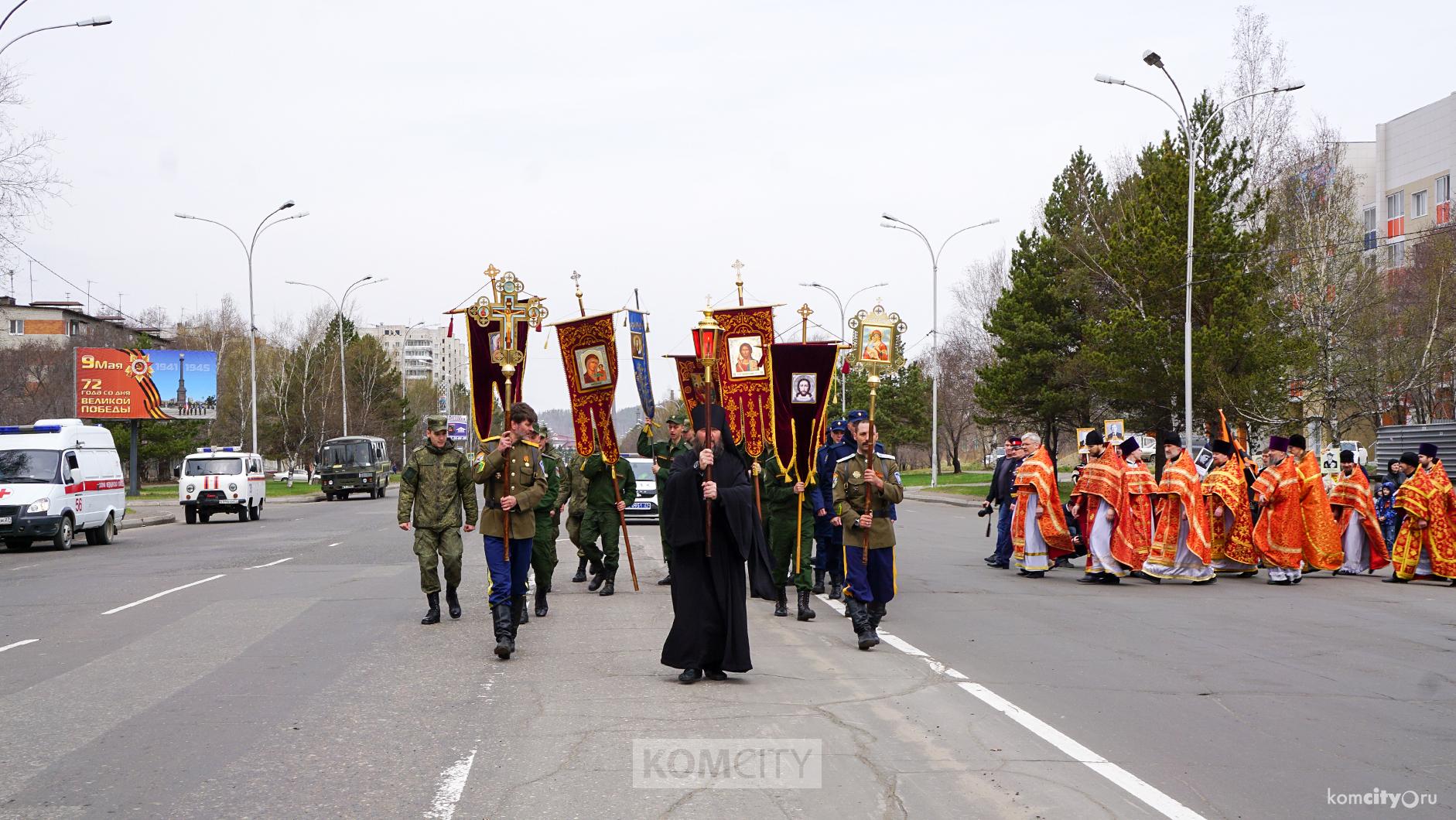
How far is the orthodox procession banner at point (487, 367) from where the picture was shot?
12945mm

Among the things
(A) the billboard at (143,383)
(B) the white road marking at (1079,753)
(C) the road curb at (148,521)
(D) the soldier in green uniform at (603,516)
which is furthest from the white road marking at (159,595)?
(A) the billboard at (143,383)

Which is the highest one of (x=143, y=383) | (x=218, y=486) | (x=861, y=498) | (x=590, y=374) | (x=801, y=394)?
(x=143, y=383)

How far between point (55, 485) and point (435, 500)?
1544 centimetres

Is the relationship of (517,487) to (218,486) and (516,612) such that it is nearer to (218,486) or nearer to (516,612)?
(516,612)

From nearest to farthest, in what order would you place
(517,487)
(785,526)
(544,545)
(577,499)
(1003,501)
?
(517,487) < (544,545) < (785,526) < (577,499) < (1003,501)

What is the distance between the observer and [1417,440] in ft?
98.7

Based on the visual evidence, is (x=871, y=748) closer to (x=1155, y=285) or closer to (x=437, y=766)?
(x=437, y=766)

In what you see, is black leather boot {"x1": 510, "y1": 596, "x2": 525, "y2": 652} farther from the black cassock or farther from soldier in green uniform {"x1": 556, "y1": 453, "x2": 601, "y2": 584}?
soldier in green uniform {"x1": 556, "y1": 453, "x2": 601, "y2": 584}

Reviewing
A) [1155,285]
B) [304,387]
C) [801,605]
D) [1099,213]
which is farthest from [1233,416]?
[304,387]

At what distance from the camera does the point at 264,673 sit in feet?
28.6

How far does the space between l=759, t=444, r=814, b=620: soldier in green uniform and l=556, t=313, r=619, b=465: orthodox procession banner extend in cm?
198

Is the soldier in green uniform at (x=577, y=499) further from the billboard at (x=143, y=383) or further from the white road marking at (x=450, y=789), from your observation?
the billboard at (x=143, y=383)

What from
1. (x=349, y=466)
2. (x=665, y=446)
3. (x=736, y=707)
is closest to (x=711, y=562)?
(x=736, y=707)

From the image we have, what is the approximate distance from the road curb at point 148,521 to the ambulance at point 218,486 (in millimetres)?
834
